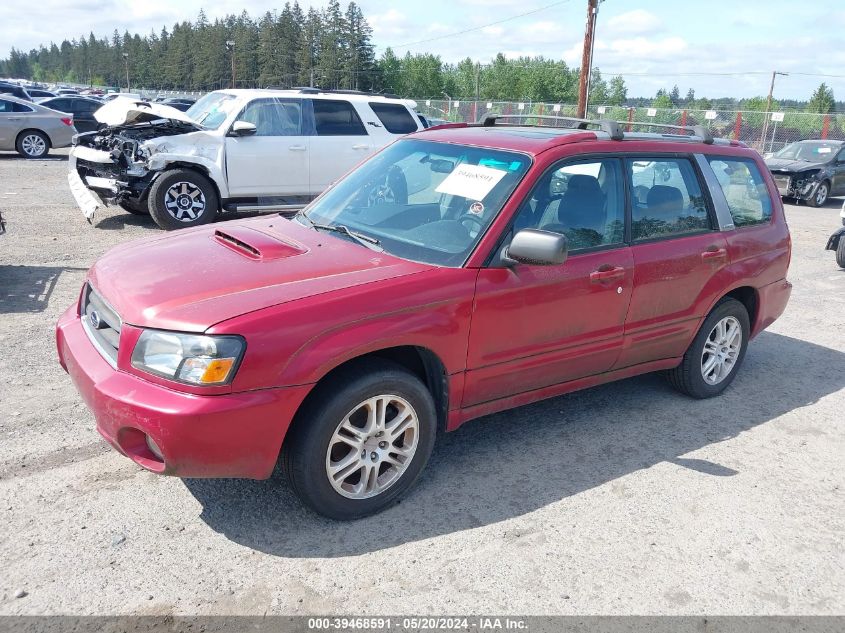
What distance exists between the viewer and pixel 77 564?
9.86 ft

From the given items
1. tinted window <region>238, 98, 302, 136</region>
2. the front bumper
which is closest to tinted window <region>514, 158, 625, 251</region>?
the front bumper

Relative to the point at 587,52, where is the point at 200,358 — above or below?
below

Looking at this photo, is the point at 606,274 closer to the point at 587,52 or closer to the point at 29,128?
the point at 29,128

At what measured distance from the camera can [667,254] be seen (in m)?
4.48

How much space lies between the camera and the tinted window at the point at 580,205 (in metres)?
3.90

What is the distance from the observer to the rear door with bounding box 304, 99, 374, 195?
10289mm

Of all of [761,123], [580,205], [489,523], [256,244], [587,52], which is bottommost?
[489,523]

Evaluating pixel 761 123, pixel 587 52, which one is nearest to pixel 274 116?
pixel 587 52

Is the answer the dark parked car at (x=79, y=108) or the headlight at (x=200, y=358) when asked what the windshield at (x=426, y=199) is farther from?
the dark parked car at (x=79, y=108)

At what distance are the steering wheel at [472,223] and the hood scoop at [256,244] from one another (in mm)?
838

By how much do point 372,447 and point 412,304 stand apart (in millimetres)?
705

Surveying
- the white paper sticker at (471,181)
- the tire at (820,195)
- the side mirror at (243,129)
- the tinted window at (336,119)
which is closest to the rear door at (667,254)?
the white paper sticker at (471,181)

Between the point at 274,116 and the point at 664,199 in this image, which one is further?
the point at 274,116

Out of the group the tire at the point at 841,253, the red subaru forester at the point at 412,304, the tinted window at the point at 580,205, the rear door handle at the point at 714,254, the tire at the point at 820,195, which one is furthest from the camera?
the tire at the point at 820,195
